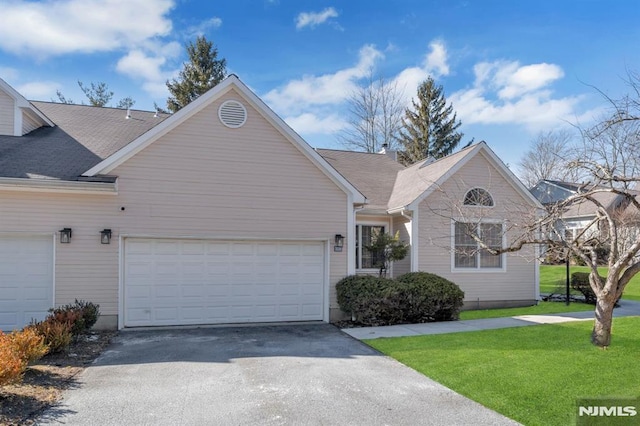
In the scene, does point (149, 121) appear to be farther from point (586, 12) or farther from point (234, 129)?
point (586, 12)

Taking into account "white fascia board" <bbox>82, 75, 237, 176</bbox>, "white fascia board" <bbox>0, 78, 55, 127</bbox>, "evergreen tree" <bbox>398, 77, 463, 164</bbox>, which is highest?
"evergreen tree" <bbox>398, 77, 463, 164</bbox>

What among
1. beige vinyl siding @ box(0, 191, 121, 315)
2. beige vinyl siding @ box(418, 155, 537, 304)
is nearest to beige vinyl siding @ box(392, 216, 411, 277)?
beige vinyl siding @ box(418, 155, 537, 304)

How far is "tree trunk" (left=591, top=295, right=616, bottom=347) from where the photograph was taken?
24.3 ft

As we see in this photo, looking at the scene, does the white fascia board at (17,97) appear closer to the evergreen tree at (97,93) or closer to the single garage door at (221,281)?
the single garage door at (221,281)

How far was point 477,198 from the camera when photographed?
14016 mm

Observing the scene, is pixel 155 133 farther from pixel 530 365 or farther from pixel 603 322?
pixel 603 322

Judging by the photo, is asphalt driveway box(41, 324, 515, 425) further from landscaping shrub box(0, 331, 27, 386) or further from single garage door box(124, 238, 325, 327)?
single garage door box(124, 238, 325, 327)

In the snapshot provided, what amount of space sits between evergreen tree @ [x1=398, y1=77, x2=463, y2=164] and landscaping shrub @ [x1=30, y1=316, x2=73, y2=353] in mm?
31917

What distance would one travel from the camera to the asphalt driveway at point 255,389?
5016mm

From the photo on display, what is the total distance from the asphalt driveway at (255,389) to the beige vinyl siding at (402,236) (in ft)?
17.3

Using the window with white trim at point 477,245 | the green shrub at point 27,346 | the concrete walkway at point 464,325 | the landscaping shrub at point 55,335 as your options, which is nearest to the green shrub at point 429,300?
the concrete walkway at point 464,325

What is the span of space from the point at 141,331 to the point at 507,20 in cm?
1361

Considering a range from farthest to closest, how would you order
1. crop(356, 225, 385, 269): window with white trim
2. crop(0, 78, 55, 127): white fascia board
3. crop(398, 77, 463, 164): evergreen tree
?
1. crop(398, 77, 463, 164): evergreen tree
2. crop(356, 225, 385, 269): window with white trim
3. crop(0, 78, 55, 127): white fascia board

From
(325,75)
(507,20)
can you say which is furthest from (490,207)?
(325,75)
